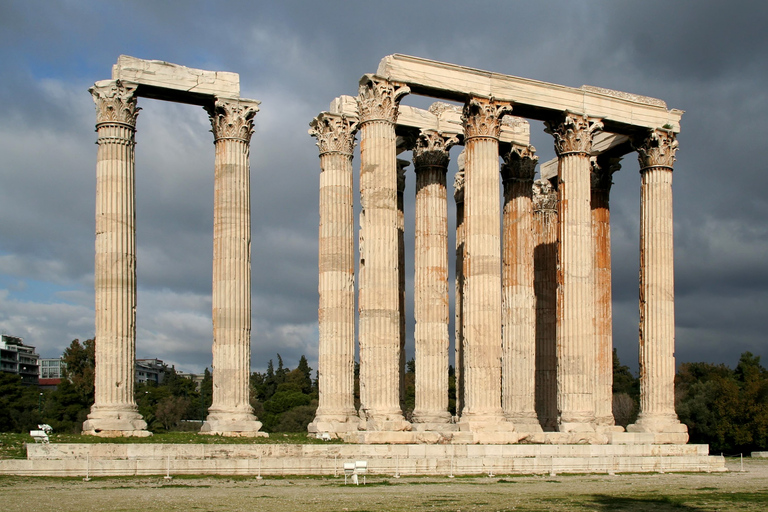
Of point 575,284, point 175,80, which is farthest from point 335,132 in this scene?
point 575,284

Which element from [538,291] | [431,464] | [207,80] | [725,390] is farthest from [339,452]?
[725,390]

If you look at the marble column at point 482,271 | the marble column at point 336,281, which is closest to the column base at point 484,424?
the marble column at point 482,271

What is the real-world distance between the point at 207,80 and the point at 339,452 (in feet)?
68.5

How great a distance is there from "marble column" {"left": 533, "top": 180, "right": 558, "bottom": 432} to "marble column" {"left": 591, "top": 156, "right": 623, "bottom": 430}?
2.85m

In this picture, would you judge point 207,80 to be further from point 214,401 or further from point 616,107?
point 616,107

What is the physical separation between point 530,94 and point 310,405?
65337 mm

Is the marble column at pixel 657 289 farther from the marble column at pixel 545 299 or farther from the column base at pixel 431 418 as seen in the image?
the column base at pixel 431 418

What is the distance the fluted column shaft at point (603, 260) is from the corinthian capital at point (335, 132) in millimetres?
16082

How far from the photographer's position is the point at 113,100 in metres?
49.9

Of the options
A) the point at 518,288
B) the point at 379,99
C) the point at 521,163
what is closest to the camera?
the point at 379,99

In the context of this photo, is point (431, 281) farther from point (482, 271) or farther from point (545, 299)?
point (545, 299)

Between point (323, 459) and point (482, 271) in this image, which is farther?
point (482, 271)

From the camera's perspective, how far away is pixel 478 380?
50656 millimetres

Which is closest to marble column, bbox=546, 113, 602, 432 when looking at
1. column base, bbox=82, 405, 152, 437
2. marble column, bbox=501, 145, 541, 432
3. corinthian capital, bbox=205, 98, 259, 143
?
marble column, bbox=501, 145, 541, 432
